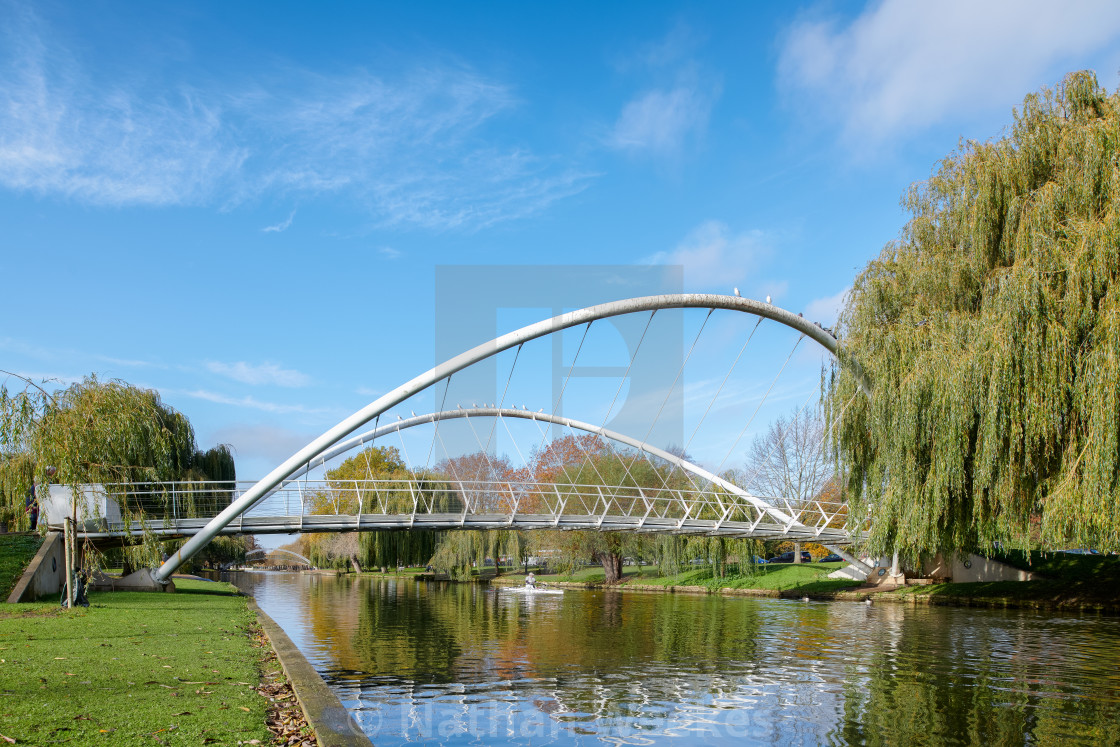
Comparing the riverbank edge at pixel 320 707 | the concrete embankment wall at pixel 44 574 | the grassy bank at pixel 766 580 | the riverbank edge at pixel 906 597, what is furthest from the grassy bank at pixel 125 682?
the grassy bank at pixel 766 580

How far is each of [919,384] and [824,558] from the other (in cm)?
3773

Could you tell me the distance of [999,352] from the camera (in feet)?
53.2

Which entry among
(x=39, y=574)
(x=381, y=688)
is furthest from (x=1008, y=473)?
(x=39, y=574)

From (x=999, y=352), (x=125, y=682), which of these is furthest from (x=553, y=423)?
(x=125, y=682)

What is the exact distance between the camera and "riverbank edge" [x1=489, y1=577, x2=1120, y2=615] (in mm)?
24380

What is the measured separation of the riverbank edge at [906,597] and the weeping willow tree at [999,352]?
23.4 feet

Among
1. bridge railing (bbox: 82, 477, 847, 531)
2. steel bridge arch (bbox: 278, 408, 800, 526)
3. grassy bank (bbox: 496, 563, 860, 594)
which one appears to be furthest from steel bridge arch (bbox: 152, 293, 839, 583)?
grassy bank (bbox: 496, 563, 860, 594)

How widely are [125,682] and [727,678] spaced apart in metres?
8.79

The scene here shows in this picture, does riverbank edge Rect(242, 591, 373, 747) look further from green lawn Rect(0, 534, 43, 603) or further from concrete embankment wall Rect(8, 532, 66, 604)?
green lawn Rect(0, 534, 43, 603)

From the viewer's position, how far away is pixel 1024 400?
16203 millimetres

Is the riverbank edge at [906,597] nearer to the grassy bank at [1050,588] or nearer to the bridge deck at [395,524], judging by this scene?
the grassy bank at [1050,588]

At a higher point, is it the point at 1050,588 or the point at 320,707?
the point at 320,707

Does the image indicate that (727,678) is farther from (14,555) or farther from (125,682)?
(14,555)

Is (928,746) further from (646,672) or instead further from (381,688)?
(381,688)
